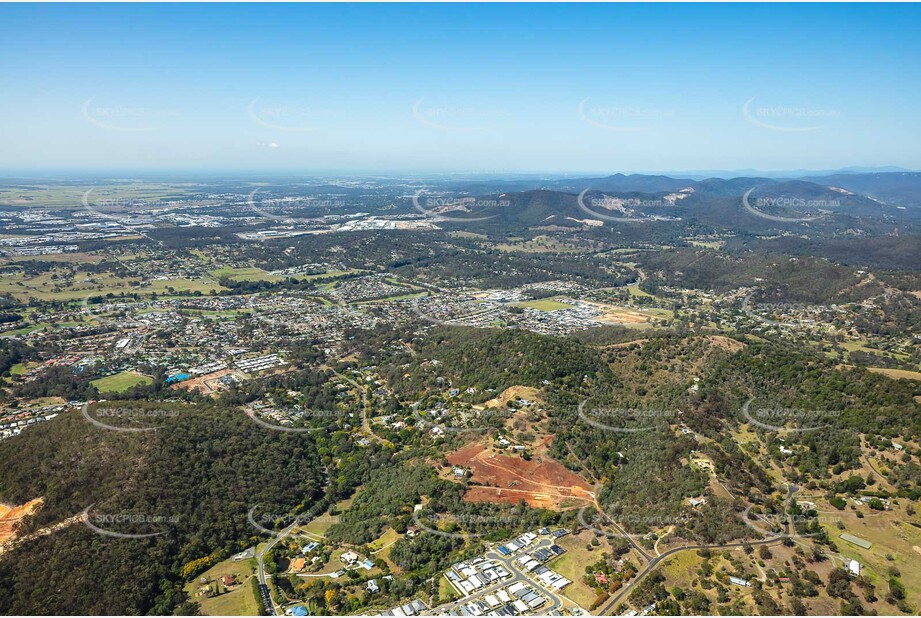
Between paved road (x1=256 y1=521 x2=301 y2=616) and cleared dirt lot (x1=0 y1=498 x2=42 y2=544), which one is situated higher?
cleared dirt lot (x1=0 y1=498 x2=42 y2=544)

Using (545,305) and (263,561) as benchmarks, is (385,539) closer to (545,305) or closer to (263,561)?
(263,561)

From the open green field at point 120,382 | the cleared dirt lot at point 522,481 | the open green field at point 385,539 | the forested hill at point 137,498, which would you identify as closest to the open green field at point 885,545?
the cleared dirt lot at point 522,481

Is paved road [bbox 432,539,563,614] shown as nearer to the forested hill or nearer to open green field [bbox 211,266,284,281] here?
the forested hill

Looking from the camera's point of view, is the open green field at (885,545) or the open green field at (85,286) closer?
the open green field at (885,545)
